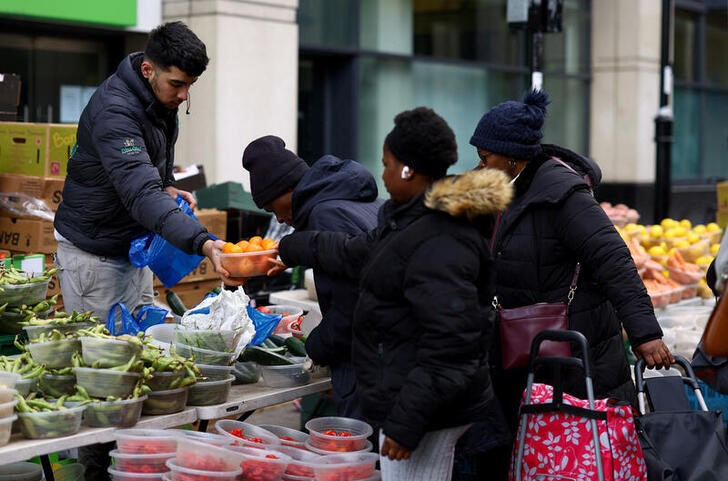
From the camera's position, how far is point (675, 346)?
24.2 feet

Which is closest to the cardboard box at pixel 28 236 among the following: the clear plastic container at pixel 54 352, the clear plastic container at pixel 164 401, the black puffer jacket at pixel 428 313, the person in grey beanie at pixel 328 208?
the person in grey beanie at pixel 328 208

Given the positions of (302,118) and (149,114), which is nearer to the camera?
(149,114)

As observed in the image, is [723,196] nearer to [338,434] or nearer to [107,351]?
[338,434]

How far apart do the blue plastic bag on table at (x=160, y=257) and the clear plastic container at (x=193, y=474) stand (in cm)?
130

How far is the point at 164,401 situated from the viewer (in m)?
4.32

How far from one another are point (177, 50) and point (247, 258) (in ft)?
3.20

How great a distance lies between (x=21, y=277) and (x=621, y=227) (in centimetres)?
Answer: 623

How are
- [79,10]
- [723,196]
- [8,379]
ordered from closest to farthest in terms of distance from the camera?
[8,379]
[79,10]
[723,196]

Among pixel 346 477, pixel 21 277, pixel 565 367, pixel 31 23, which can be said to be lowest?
pixel 346 477

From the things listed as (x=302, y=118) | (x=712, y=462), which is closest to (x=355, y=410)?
(x=712, y=462)

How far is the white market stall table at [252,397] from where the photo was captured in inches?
176

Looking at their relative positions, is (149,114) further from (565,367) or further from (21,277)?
(565,367)

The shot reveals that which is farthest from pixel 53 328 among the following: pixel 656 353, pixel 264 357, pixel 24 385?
pixel 656 353

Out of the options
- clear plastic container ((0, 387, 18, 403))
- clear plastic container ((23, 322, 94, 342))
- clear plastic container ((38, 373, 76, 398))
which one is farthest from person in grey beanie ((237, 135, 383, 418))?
clear plastic container ((0, 387, 18, 403))
